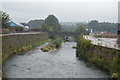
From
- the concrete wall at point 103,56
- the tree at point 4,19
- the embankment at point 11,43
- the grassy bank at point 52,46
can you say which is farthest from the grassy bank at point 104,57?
the tree at point 4,19

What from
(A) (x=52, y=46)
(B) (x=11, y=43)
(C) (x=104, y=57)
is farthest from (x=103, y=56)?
(A) (x=52, y=46)

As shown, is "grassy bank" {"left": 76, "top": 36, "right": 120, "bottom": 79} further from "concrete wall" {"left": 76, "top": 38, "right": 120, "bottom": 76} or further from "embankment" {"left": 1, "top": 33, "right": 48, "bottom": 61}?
"embankment" {"left": 1, "top": 33, "right": 48, "bottom": 61}

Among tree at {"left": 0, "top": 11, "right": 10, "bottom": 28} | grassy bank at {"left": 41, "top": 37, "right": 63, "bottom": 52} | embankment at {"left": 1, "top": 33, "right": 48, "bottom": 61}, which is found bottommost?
grassy bank at {"left": 41, "top": 37, "right": 63, "bottom": 52}

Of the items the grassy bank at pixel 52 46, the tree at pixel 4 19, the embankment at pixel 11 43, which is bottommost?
the grassy bank at pixel 52 46

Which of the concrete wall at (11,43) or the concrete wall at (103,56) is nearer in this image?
the concrete wall at (103,56)

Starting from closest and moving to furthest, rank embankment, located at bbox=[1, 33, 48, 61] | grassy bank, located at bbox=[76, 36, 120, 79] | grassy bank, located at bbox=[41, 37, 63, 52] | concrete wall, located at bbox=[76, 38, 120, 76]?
grassy bank, located at bbox=[76, 36, 120, 79] < concrete wall, located at bbox=[76, 38, 120, 76] < embankment, located at bbox=[1, 33, 48, 61] < grassy bank, located at bbox=[41, 37, 63, 52]

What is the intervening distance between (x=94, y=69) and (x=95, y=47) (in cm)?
474

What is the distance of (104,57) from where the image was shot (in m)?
24.4

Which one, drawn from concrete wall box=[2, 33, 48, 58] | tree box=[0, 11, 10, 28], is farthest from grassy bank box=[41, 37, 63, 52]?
tree box=[0, 11, 10, 28]

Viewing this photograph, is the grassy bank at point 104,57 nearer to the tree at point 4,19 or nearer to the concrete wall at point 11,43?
the concrete wall at point 11,43

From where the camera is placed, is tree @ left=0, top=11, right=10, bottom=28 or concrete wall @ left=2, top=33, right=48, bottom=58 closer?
concrete wall @ left=2, top=33, right=48, bottom=58

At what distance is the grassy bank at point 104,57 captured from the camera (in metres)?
19.1

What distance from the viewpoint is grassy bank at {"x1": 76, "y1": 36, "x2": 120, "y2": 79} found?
19.1 m

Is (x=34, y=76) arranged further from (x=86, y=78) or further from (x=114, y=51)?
(x=114, y=51)
